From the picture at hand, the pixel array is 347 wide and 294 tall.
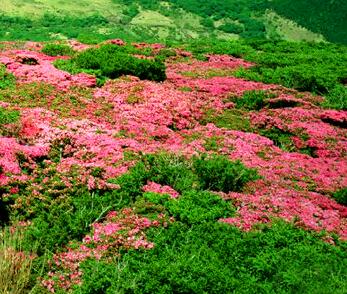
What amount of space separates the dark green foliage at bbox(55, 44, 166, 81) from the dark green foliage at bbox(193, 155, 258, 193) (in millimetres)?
9731

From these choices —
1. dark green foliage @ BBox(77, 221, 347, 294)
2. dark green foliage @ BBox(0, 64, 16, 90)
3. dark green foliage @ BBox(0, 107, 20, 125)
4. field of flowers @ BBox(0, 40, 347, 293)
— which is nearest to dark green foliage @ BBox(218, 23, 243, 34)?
field of flowers @ BBox(0, 40, 347, 293)

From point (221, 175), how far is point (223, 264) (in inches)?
131

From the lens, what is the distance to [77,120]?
46.9 feet

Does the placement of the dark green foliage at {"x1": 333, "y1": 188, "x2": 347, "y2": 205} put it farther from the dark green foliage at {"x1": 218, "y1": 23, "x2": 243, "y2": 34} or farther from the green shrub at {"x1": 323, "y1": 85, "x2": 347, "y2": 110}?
the dark green foliage at {"x1": 218, "y1": 23, "x2": 243, "y2": 34}

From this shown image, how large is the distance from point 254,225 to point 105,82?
1149 centimetres

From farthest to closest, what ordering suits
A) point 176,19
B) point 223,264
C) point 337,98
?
point 176,19 → point 337,98 → point 223,264

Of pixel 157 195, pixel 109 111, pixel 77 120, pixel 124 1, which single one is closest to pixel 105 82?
pixel 109 111

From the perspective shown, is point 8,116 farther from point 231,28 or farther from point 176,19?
point 176,19

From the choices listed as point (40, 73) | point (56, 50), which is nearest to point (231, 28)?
point (56, 50)

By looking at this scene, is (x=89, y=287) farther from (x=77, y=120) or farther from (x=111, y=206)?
(x=77, y=120)

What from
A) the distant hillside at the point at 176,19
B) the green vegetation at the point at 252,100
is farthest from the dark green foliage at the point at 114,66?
the distant hillside at the point at 176,19

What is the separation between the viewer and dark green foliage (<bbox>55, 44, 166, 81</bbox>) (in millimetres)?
20516

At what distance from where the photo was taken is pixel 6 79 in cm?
1780

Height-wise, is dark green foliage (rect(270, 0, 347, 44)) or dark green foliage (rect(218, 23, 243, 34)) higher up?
dark green foliage (rect(270, 0, 347, 44))
